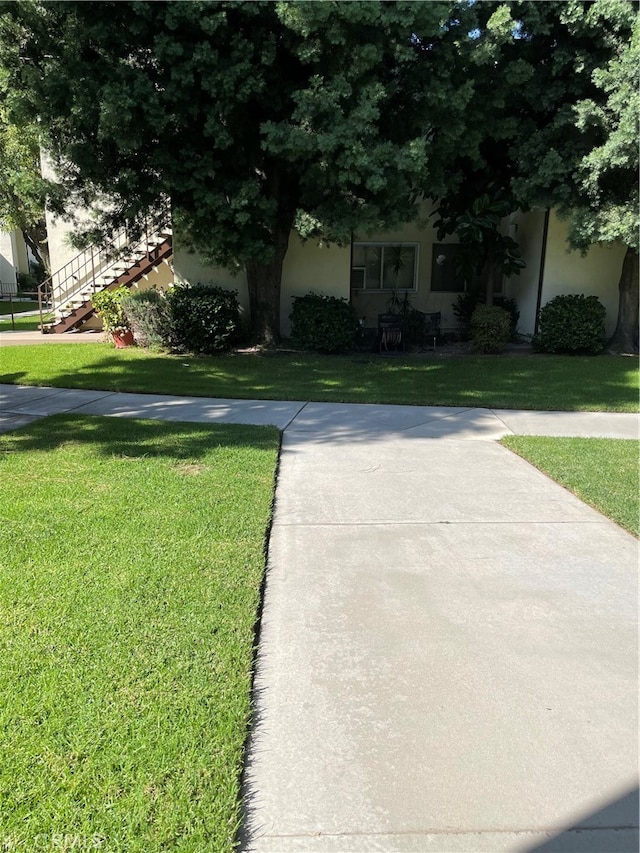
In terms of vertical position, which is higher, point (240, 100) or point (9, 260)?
point (240, 100)

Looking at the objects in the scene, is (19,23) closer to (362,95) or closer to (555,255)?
(362,95)

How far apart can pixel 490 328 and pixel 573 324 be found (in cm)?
178

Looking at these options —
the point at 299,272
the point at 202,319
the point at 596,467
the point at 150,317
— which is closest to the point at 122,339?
the point at 150,317

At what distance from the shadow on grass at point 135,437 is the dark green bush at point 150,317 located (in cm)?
565

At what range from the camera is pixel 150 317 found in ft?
42.0

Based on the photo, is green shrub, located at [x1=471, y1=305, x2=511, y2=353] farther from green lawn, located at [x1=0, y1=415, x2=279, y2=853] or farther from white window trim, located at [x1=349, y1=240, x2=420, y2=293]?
green lawn, located at [x1=0, y1=415, x2=279, y2=853]

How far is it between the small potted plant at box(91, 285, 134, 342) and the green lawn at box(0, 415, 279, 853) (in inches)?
334

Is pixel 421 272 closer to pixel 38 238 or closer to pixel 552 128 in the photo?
pixel 552 128

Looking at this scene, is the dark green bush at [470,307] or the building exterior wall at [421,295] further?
the building exterior wall at [421,295]

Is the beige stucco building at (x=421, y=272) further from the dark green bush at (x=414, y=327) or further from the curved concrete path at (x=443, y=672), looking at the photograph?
the curved concrete path at (x=443, y=672)

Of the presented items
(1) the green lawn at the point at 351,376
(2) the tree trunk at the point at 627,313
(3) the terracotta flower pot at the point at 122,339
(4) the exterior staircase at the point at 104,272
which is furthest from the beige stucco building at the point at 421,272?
(1) the green lawn at the point at 351,376

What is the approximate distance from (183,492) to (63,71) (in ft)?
25.7

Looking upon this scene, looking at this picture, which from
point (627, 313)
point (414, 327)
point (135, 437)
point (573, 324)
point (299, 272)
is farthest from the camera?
point (299, 272)

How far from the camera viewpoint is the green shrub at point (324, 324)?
12.9 meters
